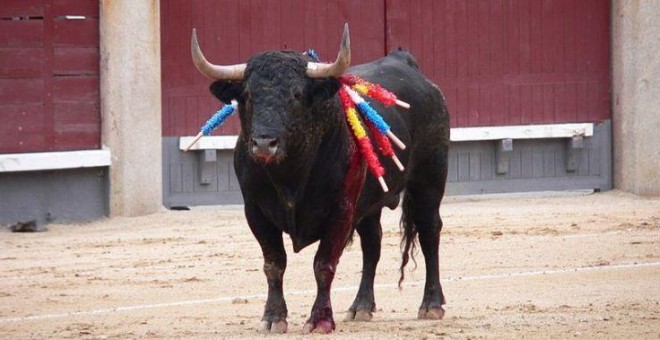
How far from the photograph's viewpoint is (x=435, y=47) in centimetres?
1620

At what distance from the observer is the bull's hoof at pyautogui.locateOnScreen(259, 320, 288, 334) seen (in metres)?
7.65

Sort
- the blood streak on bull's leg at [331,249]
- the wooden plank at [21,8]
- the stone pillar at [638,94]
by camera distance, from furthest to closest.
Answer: the stone pillar at [638,94] → the wooden plank at [21,8] → the blood streak on bull's leg at [331,249]

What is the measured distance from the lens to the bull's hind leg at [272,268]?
7688mm

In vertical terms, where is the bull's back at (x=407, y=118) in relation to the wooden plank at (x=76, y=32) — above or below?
below

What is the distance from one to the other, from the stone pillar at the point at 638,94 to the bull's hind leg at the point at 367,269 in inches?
314

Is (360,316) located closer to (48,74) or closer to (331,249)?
(331,249)

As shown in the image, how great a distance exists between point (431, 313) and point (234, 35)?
7.09 meters

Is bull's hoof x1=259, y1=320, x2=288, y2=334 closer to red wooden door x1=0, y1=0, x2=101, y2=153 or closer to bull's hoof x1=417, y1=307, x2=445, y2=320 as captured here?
bull's hoof x1=417, y1=307, x2=445, y2=320

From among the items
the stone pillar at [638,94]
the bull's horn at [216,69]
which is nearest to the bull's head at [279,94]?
the bull's horn at [216,69]

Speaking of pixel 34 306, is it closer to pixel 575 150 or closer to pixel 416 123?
pixel 416 123

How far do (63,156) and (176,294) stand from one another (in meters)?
4.23

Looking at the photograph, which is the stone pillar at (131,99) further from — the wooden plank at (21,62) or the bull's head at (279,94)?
the bull's head at (279,94)

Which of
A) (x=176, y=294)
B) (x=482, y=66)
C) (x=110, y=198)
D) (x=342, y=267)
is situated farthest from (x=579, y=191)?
(x=176, y=294)

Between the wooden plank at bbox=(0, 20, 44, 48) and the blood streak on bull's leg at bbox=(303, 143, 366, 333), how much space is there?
6.20m
